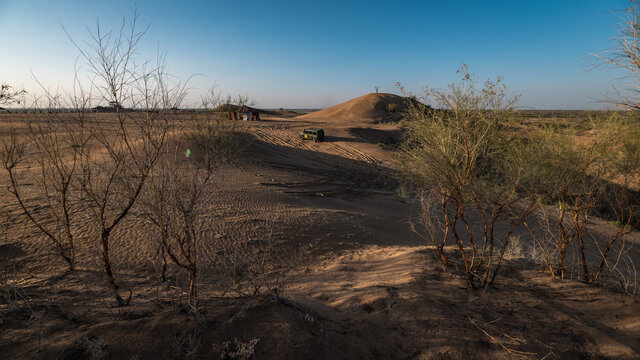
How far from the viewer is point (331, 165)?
16500 millimetres

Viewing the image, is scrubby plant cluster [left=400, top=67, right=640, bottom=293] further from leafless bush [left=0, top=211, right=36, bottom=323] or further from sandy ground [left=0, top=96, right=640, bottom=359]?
leafless bush [left=0, top=211, right=36, bottom=323]

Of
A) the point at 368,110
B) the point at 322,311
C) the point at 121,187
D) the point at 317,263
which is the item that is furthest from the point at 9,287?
the point at 368,110

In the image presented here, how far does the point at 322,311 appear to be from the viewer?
11.1ft

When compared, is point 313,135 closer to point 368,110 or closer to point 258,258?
point 258,258

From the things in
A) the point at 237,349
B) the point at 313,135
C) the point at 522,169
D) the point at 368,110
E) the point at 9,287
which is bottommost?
the point at 237,349

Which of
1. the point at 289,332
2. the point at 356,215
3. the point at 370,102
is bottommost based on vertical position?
the point at 356,215

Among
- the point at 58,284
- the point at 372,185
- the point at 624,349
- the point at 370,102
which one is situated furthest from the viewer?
the point at 370,102

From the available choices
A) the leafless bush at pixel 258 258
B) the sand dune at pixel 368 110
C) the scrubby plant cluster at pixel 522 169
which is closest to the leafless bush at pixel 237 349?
the leafless bush at pixel 258 258

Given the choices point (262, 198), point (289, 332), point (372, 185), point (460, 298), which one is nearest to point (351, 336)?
point (289, 332)

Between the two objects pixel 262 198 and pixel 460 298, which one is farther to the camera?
pixel 262 198

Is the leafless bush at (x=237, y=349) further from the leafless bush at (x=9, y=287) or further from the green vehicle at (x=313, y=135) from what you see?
the green vehicle at (x=313, y=135)

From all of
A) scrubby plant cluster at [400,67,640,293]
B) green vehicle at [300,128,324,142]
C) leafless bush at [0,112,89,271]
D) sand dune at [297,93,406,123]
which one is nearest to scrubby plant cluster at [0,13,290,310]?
leafless bush at [0,112,89,271]

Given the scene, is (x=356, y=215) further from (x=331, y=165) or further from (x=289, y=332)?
(x=331, y=165)

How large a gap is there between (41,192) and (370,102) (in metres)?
50.5
